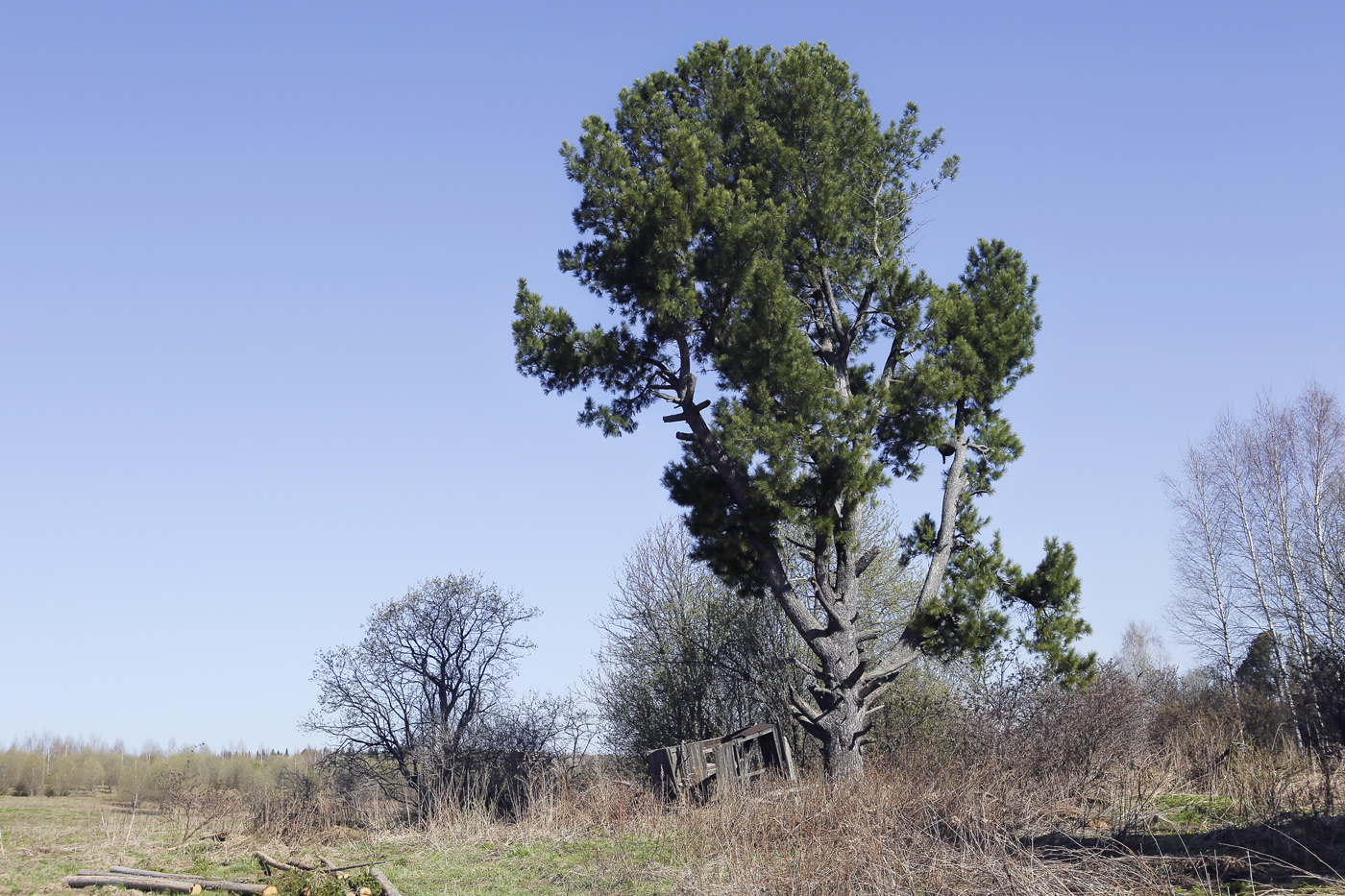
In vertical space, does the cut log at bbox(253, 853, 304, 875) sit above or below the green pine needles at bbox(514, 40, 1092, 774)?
below

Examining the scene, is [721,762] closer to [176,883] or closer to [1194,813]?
[1194,813]

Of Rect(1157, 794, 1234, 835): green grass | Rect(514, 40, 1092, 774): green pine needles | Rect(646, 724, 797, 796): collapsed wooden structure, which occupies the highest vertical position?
Rect(514, 40, 1092, 774): green pine needles

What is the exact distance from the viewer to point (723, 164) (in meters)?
16.5

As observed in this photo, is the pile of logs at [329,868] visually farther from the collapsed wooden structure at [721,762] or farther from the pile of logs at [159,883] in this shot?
the collapsed wooden structure at [721,762]

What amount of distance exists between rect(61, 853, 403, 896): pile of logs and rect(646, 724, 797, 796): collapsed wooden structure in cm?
567

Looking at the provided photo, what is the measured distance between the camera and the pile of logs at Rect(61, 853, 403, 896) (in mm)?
9906

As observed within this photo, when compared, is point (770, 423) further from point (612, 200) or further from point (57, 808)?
point (57, 808)

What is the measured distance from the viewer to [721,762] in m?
16.1

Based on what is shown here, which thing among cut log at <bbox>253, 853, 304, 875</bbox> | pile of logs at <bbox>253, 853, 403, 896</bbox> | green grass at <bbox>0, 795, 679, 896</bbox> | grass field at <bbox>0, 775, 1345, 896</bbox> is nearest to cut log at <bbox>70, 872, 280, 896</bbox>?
green grass at <bbox>0, 795, 679, 896</bbox>

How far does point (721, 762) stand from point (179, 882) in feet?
28.3

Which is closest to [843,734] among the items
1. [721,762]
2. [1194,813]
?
[721,762]

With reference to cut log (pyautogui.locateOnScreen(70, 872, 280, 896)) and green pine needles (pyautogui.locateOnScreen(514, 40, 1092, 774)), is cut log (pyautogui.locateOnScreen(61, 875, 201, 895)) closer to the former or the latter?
cut log (pyautogui.locateOnScreen(70, 872, 280, 896))

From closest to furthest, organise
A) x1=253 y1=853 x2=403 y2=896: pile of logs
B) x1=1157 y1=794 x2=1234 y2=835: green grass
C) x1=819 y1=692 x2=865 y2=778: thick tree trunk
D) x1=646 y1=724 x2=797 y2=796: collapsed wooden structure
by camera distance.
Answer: x1=1157 y1=794 x2=1234 y2=835: green grass < x1=253 y1=853 x2=403 y2=896: pile of logs < x1=819 y1=692 x2=865 y2=778: thick tree trunk < x1=646 y1=724 x2=797 y2=796: collapsed wooden structure


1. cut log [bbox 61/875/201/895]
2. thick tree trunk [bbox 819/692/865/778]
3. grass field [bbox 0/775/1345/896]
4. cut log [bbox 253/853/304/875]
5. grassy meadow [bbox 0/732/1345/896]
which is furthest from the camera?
thick tree trunk [bbox 819/692/865/778]
